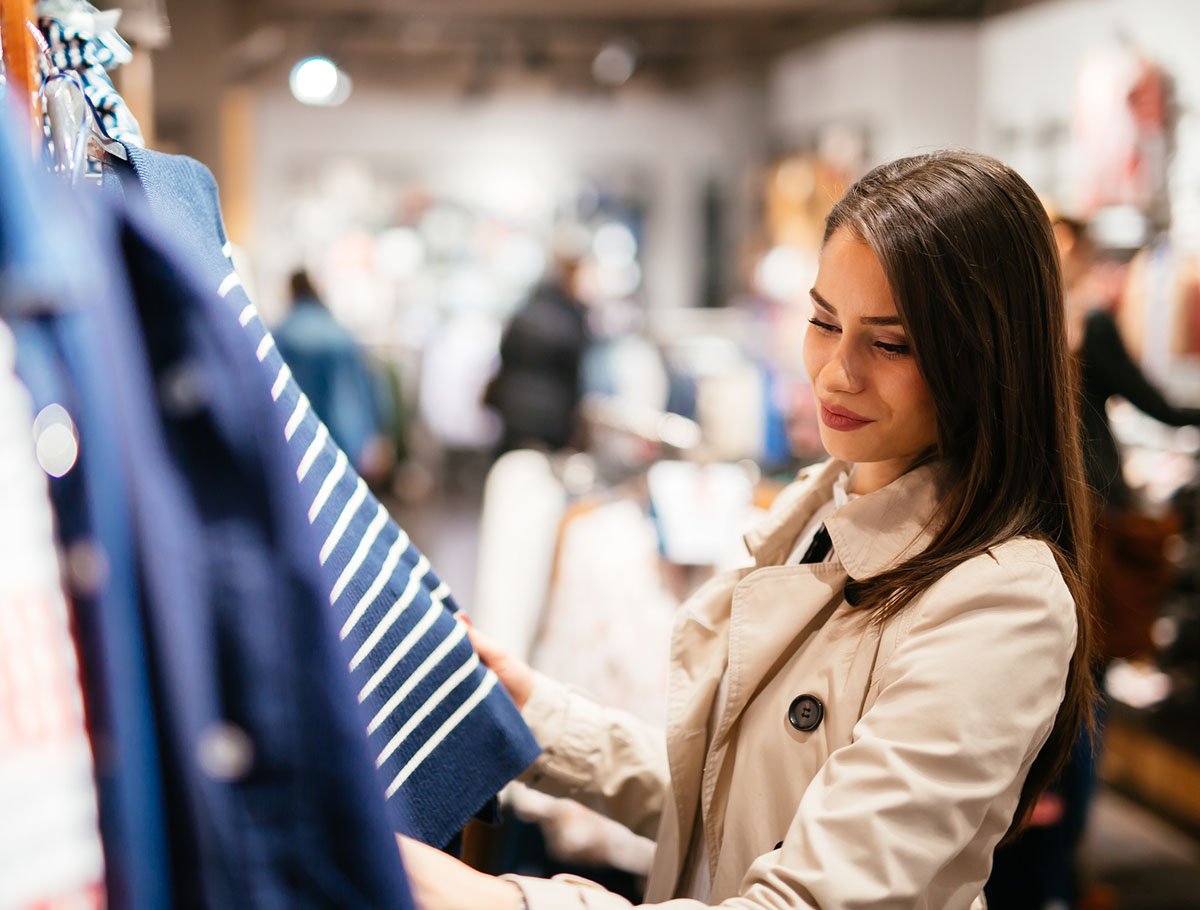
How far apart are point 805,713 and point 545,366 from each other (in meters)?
4.74

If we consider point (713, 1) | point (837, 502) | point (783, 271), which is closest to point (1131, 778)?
point (837, 502)

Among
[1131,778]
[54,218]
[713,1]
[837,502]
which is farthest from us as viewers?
[713,1]

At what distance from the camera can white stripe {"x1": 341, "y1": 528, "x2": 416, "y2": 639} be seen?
36.1 inches

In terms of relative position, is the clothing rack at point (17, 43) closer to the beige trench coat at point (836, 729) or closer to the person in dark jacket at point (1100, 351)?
the beige trench coat at point (836, 729)

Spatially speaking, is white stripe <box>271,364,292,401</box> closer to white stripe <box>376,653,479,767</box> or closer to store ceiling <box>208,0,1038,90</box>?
white stripe <box>376,653,479,767</box>

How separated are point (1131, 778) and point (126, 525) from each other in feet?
14.2

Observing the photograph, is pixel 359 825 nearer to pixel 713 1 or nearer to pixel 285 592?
pixel 285 592

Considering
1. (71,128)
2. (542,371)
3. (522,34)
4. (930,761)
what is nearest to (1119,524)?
(930,761)

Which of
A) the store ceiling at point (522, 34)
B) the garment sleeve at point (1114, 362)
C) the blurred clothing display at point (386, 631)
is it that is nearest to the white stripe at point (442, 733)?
the blurred clothing display at point (386, 631)

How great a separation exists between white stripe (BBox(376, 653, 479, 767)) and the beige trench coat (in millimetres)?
152

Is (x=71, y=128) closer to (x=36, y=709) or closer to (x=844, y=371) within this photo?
(x=36, y=709)

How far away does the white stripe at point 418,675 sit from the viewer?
0.93 meters

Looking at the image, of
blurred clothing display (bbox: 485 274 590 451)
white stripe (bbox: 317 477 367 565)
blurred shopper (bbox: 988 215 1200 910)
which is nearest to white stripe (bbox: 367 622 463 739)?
white stripe (bbox: 317 477 367 565)

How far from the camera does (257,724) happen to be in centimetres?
57
